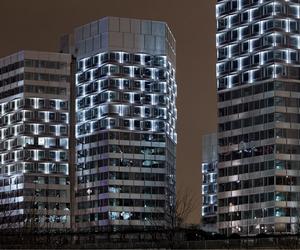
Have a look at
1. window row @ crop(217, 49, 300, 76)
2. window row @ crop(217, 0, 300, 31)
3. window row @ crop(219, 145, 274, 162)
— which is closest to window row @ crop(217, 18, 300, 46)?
window row @ crop(217, 0, 300, 31)

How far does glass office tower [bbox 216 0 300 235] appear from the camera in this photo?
545ft

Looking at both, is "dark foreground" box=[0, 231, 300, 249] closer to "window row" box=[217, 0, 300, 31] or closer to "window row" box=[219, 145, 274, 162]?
"window row" box=[219, 145, 274, 162]

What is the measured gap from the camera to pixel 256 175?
169500 mm

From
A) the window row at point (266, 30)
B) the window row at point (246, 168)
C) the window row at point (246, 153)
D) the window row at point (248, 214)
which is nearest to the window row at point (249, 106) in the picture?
the window row at point (246, 153)

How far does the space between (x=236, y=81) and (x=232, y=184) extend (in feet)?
60.4

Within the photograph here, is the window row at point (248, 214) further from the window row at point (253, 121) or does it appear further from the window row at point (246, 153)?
the window row at point (253, 121)

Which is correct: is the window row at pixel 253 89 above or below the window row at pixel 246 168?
above

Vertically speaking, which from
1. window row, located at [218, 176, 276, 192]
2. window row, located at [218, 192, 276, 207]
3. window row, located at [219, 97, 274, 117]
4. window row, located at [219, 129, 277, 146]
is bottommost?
window row, located at [218, 192, 276, 207]

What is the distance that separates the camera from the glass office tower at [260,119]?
Answer: 166250 mm

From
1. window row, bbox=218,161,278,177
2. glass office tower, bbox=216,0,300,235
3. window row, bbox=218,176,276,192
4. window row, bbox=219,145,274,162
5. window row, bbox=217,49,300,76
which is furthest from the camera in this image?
window row, bbox=217,49,300,76

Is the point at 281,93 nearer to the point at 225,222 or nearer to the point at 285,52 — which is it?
the point at 285,52

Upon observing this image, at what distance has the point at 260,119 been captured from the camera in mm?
171125

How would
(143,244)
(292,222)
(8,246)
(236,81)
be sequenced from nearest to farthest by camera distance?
(8,246) → (143,244) → (292,222) → (236,81)

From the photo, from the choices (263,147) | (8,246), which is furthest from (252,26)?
(8,246)
